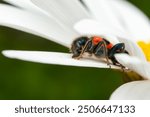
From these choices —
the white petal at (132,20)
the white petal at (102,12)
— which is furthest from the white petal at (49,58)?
the white petal at (132,20)

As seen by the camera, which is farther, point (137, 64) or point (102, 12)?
point (102, 12)

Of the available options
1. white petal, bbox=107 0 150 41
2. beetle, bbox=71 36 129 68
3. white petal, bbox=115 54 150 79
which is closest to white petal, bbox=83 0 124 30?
white petal, bbox=107 0 150 41

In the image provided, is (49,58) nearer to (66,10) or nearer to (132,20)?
(66,10)

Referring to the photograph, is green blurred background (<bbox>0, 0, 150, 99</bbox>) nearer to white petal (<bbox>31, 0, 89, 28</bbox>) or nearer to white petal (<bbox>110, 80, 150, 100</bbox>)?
white petal (<bbox>31, 0, 89, 28</bbox>)

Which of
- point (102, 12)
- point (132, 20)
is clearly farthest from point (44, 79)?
point (102, 12)

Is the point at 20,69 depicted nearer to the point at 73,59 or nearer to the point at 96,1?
→ the point at 96,1

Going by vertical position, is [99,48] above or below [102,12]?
below

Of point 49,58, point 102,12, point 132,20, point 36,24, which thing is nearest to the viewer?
point 49,58

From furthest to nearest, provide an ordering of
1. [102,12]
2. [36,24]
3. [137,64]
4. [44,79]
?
[44,79] → [102,12] → [36,24] → [137,64]
